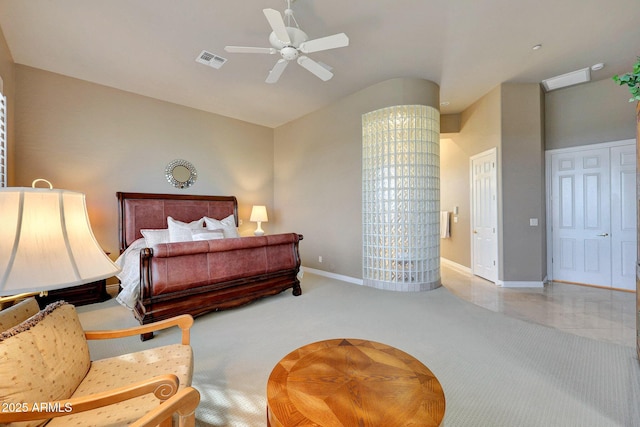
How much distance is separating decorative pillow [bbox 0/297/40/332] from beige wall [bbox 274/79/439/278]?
3.89 meters

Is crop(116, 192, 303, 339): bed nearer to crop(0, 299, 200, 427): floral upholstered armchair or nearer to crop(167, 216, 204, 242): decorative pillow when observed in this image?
crop(167, 216, 204, 242): decorative pillow

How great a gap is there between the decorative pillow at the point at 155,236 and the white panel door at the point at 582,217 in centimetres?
650

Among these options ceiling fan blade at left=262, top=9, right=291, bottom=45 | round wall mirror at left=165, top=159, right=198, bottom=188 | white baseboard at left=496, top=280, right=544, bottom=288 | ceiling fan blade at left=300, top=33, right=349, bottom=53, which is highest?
ceiling fan blade at left=262, top=9, right=291, bottom=45

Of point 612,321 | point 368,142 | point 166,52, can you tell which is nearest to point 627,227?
point 612,321

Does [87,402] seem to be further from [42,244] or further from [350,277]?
[350,277]

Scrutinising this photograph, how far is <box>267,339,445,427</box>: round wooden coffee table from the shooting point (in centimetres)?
102

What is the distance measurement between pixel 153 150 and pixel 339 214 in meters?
3.52

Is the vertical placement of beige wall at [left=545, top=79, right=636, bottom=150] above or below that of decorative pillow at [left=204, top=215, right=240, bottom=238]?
above

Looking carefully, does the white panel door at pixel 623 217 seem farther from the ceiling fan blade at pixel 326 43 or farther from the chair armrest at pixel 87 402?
the chair armrest at pixel 87 402

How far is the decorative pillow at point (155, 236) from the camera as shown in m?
4.02

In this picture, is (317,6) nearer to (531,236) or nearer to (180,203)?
(180,203)

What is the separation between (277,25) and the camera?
7.21ft

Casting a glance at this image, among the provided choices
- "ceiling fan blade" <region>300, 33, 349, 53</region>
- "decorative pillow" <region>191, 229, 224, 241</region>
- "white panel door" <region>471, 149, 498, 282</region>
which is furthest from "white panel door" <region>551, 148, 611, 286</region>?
"decorative pillow" <region>191, 229, 224, 241</region>

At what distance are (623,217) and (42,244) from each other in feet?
21.0
